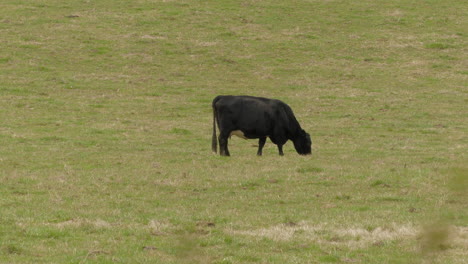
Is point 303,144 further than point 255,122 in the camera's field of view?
Yes

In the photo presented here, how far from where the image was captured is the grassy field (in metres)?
11.2

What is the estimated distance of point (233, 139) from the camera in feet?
89.8

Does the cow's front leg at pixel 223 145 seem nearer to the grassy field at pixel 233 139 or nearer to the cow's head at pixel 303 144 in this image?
the grassy field at pixel 233 139

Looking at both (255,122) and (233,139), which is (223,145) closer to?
(255,122)

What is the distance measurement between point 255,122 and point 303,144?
2.00m

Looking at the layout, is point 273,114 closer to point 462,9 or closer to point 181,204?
point 181,204

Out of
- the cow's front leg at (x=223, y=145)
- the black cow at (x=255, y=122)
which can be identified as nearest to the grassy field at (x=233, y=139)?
the cow's front leg at (x=223, y=145)

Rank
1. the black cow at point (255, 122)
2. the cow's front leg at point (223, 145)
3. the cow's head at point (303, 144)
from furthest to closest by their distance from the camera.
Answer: the cow's head at point (303, 144) → the black cow at point (255, 122) → the cow's front leg at point (223, 145)

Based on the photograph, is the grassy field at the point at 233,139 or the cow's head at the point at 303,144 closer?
the grassy field at the point at 233,139

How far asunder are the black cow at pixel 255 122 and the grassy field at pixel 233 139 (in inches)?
29.2

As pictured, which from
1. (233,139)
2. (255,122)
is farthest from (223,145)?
(233,139)

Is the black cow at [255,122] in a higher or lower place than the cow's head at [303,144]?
higher

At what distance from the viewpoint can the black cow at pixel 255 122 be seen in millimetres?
22531

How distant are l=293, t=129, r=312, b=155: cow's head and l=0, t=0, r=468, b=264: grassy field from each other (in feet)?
2.39
